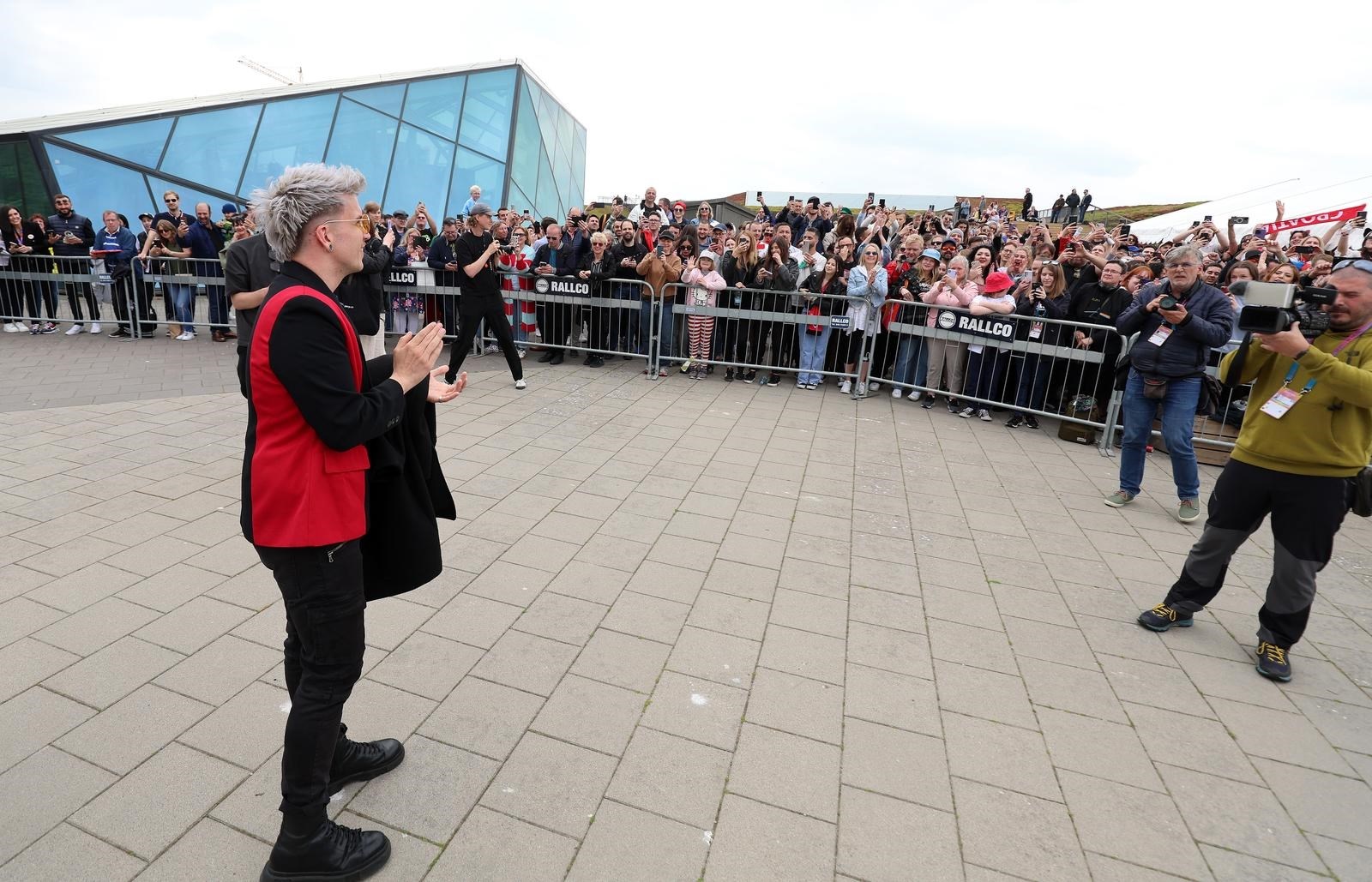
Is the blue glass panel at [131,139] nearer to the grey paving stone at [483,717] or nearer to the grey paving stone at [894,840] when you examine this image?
the grey paving stone at [483,717]

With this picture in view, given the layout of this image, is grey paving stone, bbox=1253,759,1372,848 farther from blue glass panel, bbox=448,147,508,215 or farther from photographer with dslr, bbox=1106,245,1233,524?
blue glass panel, bbox=448,147,508,215

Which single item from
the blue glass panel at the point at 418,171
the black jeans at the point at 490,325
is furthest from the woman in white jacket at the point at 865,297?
the blue glass panel at the point at 418,171

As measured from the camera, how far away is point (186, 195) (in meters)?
15.4

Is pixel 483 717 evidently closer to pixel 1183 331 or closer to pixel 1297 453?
pixel 1297 453

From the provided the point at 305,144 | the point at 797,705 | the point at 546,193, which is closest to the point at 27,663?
the point at 797,705

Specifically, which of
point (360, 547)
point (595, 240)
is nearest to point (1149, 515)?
point (360, 547)

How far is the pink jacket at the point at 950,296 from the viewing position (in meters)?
8.48

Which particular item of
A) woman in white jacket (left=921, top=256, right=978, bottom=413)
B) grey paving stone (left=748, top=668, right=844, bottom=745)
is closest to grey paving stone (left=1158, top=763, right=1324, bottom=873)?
grey paving stone (left=748, top=668, right=844, bottom=745)

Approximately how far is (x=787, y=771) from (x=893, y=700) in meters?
0.72

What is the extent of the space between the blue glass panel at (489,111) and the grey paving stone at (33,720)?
18.6 meters

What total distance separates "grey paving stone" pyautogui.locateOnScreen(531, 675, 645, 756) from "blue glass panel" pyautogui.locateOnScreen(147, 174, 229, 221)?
16211 mm

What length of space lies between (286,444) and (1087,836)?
2.90 meters

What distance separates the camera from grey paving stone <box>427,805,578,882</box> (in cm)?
224

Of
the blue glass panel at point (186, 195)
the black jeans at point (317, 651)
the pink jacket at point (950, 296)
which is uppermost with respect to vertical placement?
the blue glass panel at point (186, 195)
